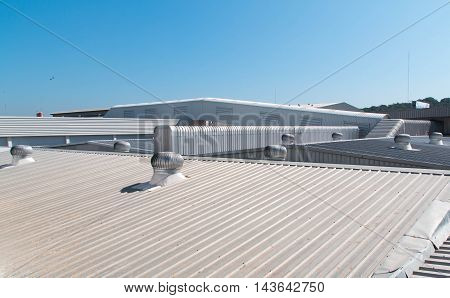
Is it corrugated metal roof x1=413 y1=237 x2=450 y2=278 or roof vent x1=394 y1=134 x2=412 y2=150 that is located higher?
roof vent x1=394 y1=134 x2=412 y2=150

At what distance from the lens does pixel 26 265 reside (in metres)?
5.50

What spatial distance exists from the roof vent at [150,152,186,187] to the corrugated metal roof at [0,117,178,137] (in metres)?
24.2

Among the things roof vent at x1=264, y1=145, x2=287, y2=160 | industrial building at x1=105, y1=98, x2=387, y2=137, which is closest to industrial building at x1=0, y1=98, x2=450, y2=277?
roof vent at x1=264, y1=145, x2=287, y2=160

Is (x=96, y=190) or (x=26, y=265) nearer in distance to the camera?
(x=26, y=265)

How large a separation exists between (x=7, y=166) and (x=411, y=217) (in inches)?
628

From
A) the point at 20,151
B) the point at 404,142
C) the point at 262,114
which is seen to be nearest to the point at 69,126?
the point at 20,151

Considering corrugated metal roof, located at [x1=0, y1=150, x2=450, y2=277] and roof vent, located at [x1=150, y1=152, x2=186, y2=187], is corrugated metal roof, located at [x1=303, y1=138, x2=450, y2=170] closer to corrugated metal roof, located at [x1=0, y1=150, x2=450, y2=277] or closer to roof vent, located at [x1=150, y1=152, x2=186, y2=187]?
corrugated metal roof, located at [x1=0, y1=150, x2=450, y2=277]

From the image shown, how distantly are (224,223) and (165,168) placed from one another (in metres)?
3.59

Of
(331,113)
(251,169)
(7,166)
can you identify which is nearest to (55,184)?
(7,166)

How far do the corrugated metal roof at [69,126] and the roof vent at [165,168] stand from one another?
24.2 metres

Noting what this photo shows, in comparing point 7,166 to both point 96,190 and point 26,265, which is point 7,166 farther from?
point 26,265

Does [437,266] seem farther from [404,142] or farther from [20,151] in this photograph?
[20,151]

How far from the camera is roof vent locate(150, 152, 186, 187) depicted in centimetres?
935

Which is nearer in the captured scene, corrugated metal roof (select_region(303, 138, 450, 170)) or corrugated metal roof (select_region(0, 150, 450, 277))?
corrugated metal roof (select_region(0, 150, 450, 277))
